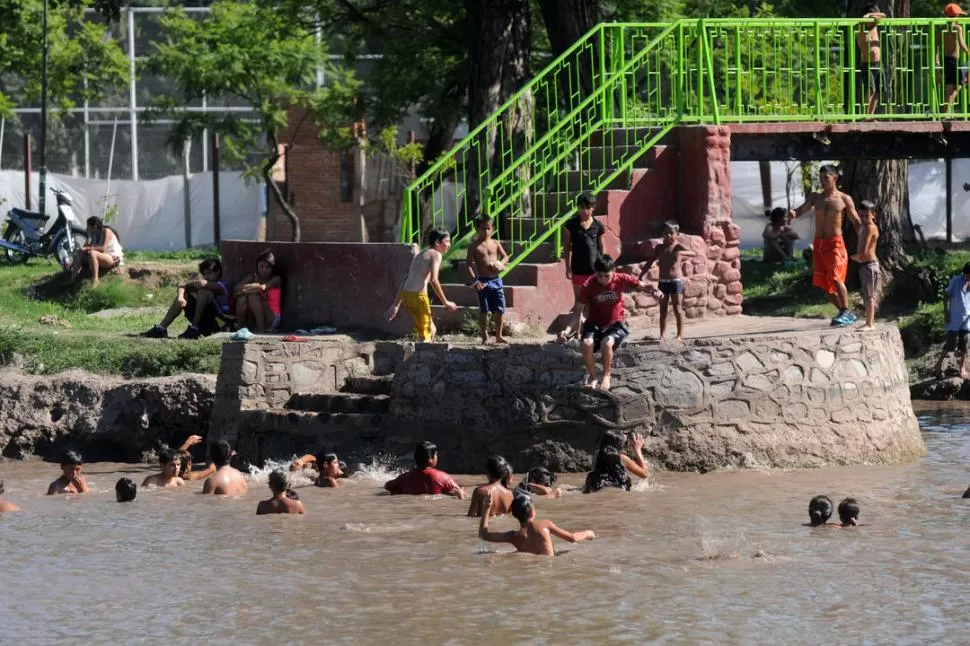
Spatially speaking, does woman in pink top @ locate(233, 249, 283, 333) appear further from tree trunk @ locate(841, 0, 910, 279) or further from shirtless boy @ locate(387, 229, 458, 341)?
tree trunk @ locate(841, 0, 910, 279)

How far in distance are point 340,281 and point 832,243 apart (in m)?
5.18

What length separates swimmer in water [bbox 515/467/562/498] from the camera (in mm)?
14477

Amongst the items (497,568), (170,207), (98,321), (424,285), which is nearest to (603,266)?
(424,285)

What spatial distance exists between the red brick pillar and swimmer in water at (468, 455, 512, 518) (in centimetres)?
520

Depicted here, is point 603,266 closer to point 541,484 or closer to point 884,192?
point 541,484

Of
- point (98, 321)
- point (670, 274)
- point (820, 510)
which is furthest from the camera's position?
point (98, 321)

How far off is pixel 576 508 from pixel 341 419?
2.93m

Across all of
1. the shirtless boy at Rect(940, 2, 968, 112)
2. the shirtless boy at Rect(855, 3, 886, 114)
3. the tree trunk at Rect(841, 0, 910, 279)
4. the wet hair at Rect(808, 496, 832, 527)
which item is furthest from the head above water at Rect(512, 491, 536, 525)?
the tree trunk at Rect(841, 0, 910, 279)

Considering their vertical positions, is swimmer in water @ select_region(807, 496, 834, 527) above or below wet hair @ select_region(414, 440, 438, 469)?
below

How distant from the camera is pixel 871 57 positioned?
19438 millimetres

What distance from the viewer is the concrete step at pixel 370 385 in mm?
16656

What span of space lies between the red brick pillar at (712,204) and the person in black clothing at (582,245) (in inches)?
63.4

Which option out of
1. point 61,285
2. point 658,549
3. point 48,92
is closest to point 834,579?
point 658,549

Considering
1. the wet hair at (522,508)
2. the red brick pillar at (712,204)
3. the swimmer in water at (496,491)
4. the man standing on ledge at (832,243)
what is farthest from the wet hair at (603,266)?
the red brick pillar at (712,204)
